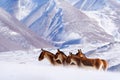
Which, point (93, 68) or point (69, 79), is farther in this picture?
point (93, 68)

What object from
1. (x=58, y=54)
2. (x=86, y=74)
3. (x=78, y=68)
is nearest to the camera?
(x=86, y=74)

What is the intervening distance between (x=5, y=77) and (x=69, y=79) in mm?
1650

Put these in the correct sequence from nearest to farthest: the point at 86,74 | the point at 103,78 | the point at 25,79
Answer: the point at 25,79 < the point at 103,78 < the point at 86,74

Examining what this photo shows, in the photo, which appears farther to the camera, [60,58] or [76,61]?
[60,58]

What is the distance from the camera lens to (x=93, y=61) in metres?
15.7

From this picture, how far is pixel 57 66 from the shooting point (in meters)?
16.0

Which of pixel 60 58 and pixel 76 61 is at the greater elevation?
pixel 60 58

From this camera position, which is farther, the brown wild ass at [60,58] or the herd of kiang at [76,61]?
the brown wild ass at [60,58]

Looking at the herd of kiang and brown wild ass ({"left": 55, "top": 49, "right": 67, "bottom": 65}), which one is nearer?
the herd of kiang

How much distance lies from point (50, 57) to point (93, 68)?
8.21ft

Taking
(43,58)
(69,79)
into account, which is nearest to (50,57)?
(43,58)

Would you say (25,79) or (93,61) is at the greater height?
(93,61)

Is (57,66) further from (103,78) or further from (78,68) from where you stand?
(103,78)

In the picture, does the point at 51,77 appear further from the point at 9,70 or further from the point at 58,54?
the point at 58,54
